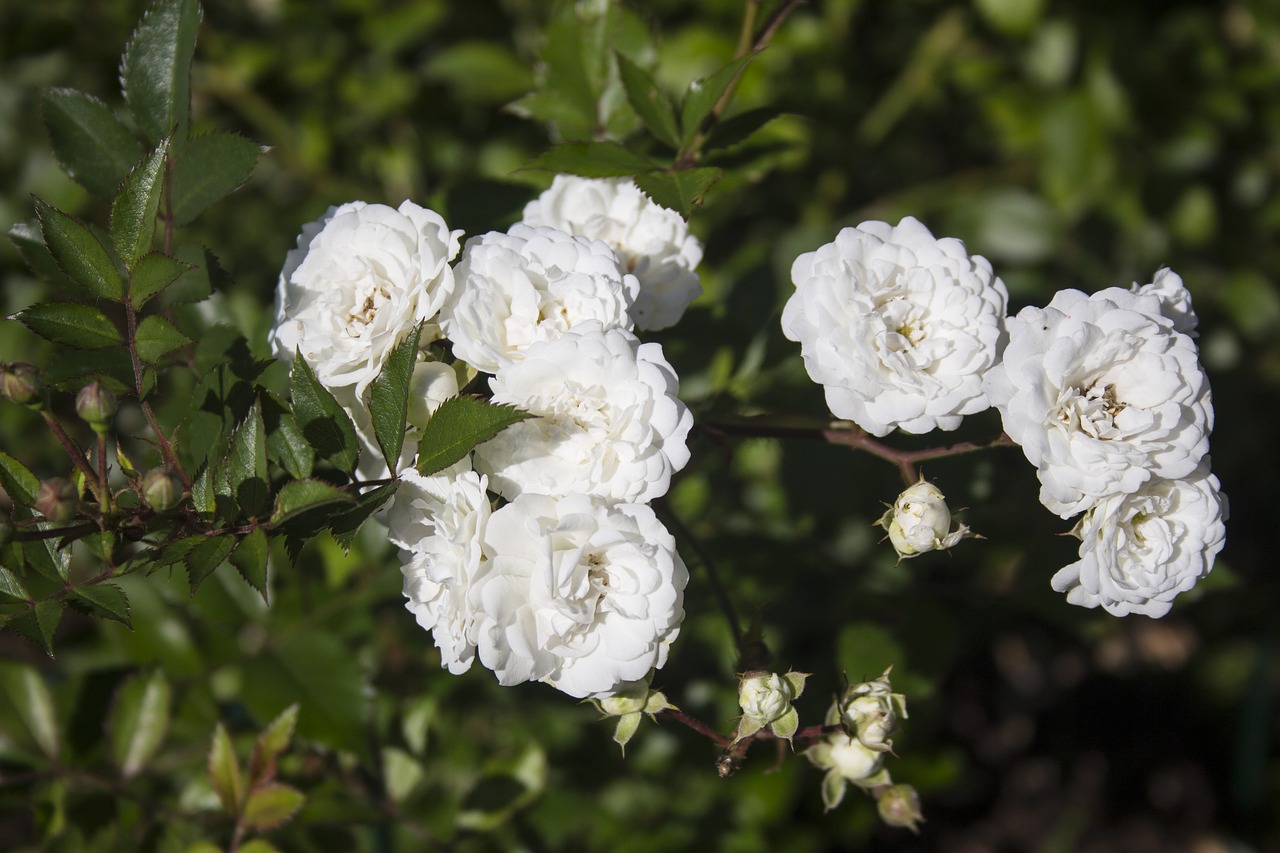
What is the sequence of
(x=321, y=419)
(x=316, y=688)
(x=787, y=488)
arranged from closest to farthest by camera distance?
(x=321, y=419) < (x=316, y=688) < (x=787, y=488)

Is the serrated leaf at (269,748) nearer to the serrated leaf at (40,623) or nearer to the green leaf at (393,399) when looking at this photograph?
the serrated leaf at (40,623)

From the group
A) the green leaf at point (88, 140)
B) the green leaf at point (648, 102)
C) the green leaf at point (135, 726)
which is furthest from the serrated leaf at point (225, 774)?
the green leaf at point (648, 102)

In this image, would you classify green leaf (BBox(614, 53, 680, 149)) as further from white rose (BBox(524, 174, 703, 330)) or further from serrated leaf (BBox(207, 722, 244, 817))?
serrated leaf (BBox(207, 722, 244, 817))

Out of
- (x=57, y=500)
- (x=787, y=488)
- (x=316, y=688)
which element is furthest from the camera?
(x=787, y=488)

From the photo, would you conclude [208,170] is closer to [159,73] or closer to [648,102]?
[159,73]

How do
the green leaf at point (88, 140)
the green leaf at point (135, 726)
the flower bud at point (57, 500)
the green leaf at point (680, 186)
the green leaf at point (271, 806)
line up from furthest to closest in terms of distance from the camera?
the green leaf at point (135, 726)
the green leaf at point (271, 806)
the green leaf at point (88, 140)
the green leaf at point (680, 186)
the flower bud at point (57, 500)

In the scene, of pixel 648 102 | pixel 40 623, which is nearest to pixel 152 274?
pixel 40 623

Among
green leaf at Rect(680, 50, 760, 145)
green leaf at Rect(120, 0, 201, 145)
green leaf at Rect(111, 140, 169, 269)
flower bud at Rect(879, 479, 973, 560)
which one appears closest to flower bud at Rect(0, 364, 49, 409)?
green leaf at Rect(111, 140, 169, 269)
